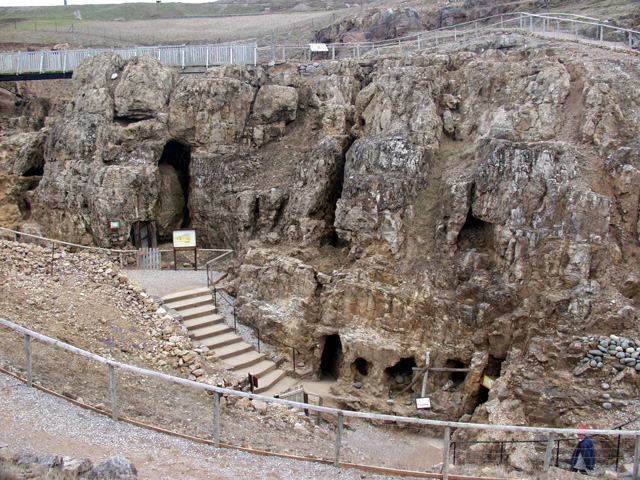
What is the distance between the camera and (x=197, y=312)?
17.1 meters

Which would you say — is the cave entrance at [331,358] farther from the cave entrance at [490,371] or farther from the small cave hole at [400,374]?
the cave entrance at [490,371]

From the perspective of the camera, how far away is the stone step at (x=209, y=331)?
16.2 m

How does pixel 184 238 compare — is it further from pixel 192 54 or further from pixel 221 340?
pixel 192 54

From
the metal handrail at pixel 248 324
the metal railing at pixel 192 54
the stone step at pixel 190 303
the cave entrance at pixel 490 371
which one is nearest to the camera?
the cave entrance at pixel 490 371

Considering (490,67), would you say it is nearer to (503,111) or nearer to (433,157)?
(503,111)

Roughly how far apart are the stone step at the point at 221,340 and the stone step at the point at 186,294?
2011 mm

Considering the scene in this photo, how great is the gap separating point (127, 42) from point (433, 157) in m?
30.4

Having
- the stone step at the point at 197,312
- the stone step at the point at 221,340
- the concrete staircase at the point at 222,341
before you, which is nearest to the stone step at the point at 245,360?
the concrete staircase at the point at 222,341

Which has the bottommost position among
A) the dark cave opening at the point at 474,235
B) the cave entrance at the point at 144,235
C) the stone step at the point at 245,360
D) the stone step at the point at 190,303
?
the stone step at the point at 245,360

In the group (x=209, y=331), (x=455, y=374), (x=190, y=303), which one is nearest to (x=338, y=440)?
(x=455, y=374)

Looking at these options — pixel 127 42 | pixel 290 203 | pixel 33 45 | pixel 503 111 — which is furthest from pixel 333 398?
pixel 127 42

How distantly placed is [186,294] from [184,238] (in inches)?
105

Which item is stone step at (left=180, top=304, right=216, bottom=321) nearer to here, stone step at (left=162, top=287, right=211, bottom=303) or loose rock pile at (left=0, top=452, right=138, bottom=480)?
stone step at (left=162, top=287, right=211, bottom=303)

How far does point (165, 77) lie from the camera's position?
2181cm
